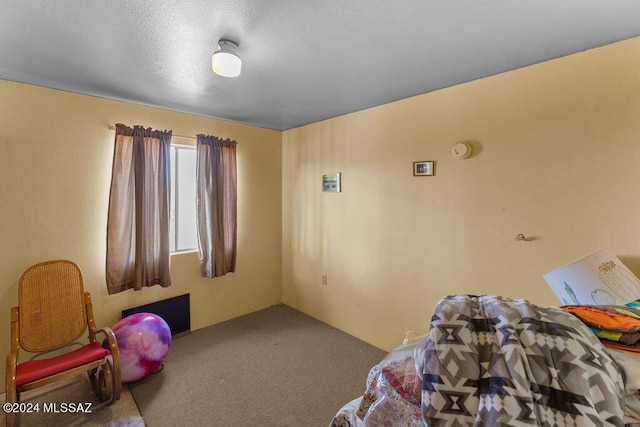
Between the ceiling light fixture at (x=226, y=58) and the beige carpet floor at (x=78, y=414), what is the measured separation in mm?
2343

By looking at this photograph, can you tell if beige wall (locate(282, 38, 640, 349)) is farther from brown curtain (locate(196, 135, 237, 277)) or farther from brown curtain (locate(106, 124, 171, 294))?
brown curtain (locate(106, 124, 171, 294))

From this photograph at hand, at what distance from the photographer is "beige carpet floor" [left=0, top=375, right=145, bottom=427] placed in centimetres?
186

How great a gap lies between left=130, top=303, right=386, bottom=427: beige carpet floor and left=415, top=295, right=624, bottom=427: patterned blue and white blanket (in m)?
1.58

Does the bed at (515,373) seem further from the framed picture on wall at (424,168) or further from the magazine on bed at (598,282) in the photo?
the framed picture on wall at (424,168)

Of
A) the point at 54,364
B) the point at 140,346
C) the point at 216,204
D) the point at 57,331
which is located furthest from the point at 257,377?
the point at 216,204

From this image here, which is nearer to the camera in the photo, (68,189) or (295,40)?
(295,40)

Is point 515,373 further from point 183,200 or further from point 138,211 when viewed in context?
point 183,200

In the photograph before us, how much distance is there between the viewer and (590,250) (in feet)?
5.57

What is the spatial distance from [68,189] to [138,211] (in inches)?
21.3

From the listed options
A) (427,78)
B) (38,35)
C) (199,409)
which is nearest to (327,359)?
(199,409)

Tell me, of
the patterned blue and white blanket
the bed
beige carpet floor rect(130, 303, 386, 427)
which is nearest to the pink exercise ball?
beige carpet floor rect(130, 303, 386, 427)

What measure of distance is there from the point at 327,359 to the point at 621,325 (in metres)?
2.30

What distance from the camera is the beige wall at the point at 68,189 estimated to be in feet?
7.20

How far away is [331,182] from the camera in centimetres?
327
